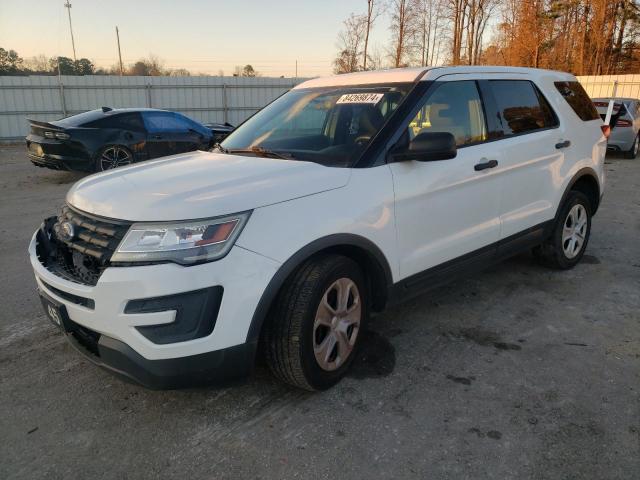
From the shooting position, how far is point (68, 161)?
9.52 metres

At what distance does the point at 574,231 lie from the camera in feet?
16.2

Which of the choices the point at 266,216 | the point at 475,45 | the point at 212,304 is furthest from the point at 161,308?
the point at 475,45

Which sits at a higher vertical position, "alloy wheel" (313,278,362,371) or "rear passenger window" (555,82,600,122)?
"rear passenger window" (555,82,600,122)

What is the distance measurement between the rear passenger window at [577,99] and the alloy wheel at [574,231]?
35.1 inches

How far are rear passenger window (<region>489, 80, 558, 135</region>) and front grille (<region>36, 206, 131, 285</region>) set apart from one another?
296cm

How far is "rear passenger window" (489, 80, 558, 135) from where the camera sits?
399 cm

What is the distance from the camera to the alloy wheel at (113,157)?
9.84 meters

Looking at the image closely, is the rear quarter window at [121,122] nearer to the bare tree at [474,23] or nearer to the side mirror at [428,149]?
the side mirror at [428,149]

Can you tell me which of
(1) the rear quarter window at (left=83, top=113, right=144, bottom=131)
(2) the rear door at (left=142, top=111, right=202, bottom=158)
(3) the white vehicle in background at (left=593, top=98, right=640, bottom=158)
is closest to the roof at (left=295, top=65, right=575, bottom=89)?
(1) the rear quarter window at (left=83, top=113, right=144, bottom=131)

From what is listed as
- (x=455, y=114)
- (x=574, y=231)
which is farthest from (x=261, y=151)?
(x=574, y=231)

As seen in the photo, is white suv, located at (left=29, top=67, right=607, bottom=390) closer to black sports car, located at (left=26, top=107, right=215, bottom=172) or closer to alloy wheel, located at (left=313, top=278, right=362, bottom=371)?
alloy wheel, located at (left=313, top=278, right=362, bottom=371)

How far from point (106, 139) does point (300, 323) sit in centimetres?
861

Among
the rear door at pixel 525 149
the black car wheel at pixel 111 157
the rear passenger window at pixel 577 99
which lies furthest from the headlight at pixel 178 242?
the black car wheel at pixel 111 157

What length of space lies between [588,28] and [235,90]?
86.2 ft
